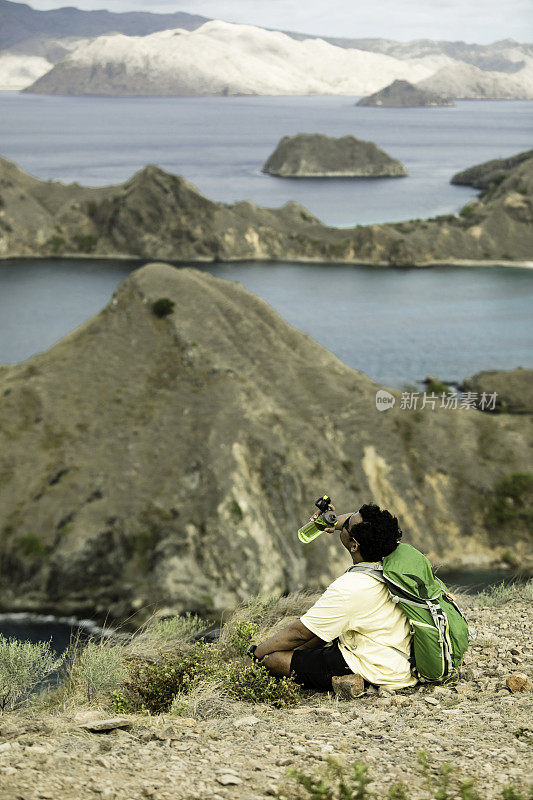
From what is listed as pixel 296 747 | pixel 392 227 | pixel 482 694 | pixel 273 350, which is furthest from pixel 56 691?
pixel 392 227

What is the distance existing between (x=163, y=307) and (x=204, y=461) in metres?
11.7

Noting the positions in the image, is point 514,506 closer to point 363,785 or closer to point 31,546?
point 31,546

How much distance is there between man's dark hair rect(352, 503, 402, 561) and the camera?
8938 mm

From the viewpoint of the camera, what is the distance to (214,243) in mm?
144500

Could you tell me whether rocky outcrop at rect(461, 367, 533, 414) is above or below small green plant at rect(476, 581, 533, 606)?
below

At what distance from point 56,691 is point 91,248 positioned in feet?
477

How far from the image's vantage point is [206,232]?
475 ft

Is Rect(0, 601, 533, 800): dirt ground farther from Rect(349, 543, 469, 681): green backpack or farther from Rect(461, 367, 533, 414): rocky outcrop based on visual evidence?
Rect(461, 367, 533, 414): rocky outcrop

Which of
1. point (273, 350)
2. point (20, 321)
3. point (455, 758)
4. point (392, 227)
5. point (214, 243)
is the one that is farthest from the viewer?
point (392, 227)

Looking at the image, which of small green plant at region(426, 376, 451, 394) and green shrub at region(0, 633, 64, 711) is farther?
small green plant at region(426, 376, 451, 394)

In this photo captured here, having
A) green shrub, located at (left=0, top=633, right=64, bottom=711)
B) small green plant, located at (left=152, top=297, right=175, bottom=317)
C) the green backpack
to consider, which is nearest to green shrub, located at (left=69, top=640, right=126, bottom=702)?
green shrub, located at (left=0, top=633, right=64, bottom=711)

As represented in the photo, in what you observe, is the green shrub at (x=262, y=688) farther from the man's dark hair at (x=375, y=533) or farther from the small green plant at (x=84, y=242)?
the small green plant at (x=84, y=242)

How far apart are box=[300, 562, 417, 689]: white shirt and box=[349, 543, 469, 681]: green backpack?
0.12m

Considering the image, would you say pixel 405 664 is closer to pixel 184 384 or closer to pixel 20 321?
pixel 184 384
